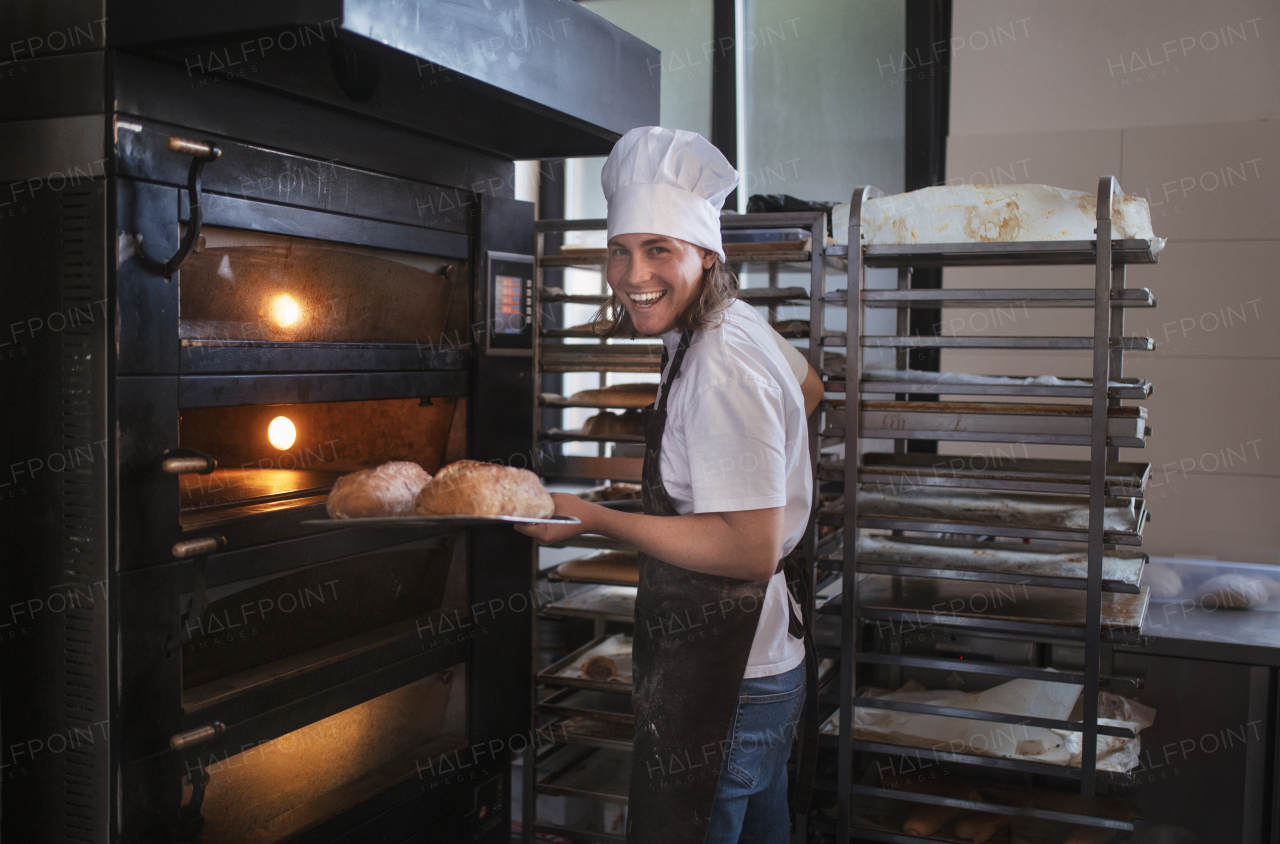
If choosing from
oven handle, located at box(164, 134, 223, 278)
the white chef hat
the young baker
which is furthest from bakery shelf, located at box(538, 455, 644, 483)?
oven handle, located at box(164, 134, 223, 278)

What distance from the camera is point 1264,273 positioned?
9.21 ft

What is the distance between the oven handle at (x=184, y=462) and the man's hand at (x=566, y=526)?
1.61 feet

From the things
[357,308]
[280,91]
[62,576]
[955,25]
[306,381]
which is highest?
[955,25]

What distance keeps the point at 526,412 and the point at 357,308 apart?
592mm

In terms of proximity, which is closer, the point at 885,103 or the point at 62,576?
the point at 62,576

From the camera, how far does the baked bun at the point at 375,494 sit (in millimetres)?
1493

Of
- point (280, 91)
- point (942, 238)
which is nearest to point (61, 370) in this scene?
point (280, 91)

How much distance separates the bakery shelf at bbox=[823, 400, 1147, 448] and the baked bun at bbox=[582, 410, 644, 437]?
58cm

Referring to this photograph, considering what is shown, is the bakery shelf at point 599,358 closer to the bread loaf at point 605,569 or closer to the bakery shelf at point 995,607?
the bread loaf at point 605,569

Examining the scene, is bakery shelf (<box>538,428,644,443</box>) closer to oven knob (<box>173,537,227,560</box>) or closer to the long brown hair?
the long brown hair

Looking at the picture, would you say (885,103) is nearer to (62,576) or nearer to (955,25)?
(955,25)

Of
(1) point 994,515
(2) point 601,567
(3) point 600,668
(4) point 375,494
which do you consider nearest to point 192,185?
(4) point 375,494

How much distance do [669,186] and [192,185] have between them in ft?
2.41

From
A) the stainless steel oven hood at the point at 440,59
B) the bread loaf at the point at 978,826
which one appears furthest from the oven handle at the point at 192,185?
the bread loaf at the point at 978,826
